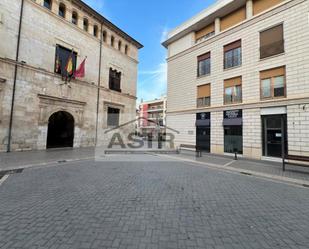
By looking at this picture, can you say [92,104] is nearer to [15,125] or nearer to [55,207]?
[15,125]

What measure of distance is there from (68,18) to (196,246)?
1842cm

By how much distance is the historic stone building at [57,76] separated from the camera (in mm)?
11461

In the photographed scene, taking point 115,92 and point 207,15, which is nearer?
point 207,15

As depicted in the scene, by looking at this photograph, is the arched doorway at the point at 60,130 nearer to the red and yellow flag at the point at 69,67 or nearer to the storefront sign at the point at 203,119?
the red and yellow flag at the point at 69,67

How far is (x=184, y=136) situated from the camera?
16.5 meters

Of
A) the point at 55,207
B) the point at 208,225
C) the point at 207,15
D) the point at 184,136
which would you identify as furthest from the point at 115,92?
the point at 208,225

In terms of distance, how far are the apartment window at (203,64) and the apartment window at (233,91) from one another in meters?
2.43

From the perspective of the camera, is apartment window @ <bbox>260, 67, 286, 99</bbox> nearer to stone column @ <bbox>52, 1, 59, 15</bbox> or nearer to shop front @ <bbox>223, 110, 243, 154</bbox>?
shop front @ <bbox>223, 110, 243, 154</bbox>

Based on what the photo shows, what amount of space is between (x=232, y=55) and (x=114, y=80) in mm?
12304

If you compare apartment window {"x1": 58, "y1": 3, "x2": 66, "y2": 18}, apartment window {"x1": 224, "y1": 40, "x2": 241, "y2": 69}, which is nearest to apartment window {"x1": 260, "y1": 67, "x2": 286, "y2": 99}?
apartment window {"x1": 224, "y1": 40, "x2": 241, "y2": 69}

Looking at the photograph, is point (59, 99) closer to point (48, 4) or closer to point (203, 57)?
point (48, 4)

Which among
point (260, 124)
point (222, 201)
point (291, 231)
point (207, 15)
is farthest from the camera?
point (207, 15)

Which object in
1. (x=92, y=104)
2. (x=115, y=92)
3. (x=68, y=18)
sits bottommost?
(x=92, y=104)

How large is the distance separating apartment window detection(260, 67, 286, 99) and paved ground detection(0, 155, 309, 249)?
7183 mm
